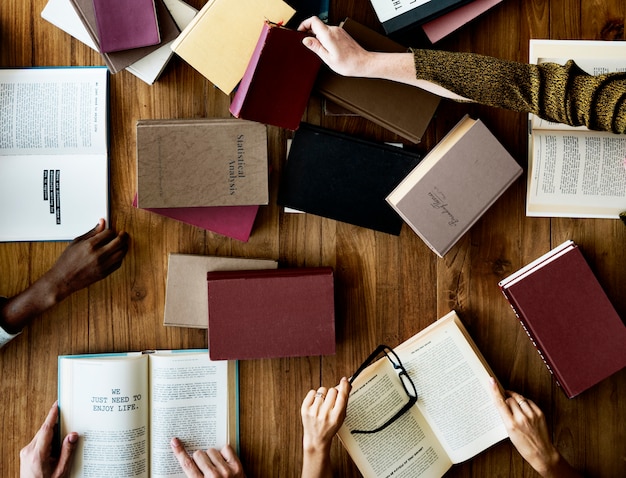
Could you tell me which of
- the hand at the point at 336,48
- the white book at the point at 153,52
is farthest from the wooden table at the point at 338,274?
the hand at the point at 336,48

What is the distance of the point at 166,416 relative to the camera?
3.82ft

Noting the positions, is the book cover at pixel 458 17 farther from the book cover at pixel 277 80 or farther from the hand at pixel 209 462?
the hand at pixel 209 462

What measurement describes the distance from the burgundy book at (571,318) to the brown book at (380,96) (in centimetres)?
37

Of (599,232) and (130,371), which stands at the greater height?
(599,232)

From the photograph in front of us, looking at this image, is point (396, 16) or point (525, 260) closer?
point (396, 16)

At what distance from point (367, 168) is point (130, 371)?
63 cm

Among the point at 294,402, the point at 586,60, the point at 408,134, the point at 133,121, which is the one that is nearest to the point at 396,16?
the point at 408,134

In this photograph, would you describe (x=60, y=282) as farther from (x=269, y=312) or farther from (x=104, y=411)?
(x=269, y=312)

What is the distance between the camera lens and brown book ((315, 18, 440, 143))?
3.56 feet

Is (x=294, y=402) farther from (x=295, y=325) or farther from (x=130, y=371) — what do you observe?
(x=130, y=371)

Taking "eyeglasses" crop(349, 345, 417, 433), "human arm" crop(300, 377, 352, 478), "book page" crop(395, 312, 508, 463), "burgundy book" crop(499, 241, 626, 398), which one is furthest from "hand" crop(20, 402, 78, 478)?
"burgundy book" crop(499, 241, 626, 398)

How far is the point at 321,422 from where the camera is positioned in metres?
1.09

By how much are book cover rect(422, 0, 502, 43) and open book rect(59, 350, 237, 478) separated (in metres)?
0.79

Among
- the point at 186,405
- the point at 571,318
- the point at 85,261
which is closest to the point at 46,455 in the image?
the point at 186,405
